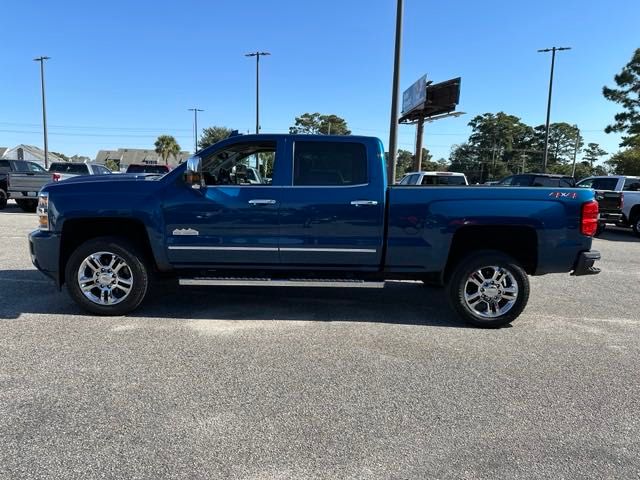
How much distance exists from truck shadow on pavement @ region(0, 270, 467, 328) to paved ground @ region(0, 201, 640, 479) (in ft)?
0.13

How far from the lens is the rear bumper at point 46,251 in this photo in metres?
5.04

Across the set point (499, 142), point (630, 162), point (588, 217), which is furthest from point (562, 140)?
point (588, 217)

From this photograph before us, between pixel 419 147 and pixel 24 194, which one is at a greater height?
pixel 419 147

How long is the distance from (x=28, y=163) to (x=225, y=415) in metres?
19.3

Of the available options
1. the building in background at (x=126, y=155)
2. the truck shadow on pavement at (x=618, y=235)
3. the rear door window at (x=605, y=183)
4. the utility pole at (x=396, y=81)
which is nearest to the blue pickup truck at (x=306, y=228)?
the utility pole at (x=396, y=81)

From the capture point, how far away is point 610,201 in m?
14.6

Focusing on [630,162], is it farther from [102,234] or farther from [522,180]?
[102,234]

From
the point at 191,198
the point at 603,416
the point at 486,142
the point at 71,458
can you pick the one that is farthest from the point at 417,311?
the point at 486,142

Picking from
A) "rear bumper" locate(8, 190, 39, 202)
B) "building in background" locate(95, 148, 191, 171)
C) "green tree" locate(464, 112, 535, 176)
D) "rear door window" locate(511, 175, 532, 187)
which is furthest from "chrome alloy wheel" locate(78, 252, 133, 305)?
"building in background" locate(95, 148, 191, 171)

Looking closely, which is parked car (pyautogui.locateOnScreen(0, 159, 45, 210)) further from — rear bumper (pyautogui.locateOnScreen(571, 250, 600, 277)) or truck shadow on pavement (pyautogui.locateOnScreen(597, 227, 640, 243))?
truck shadow on pavement (pyautogui.locateOnScreen(597, 227, 640, 243))

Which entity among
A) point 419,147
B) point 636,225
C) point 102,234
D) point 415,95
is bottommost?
point 636,225

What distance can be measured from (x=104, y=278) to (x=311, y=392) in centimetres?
286

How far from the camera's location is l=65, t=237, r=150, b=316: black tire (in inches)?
199

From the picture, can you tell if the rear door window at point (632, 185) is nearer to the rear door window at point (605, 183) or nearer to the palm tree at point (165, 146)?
the rear door window at point (605, 183)
